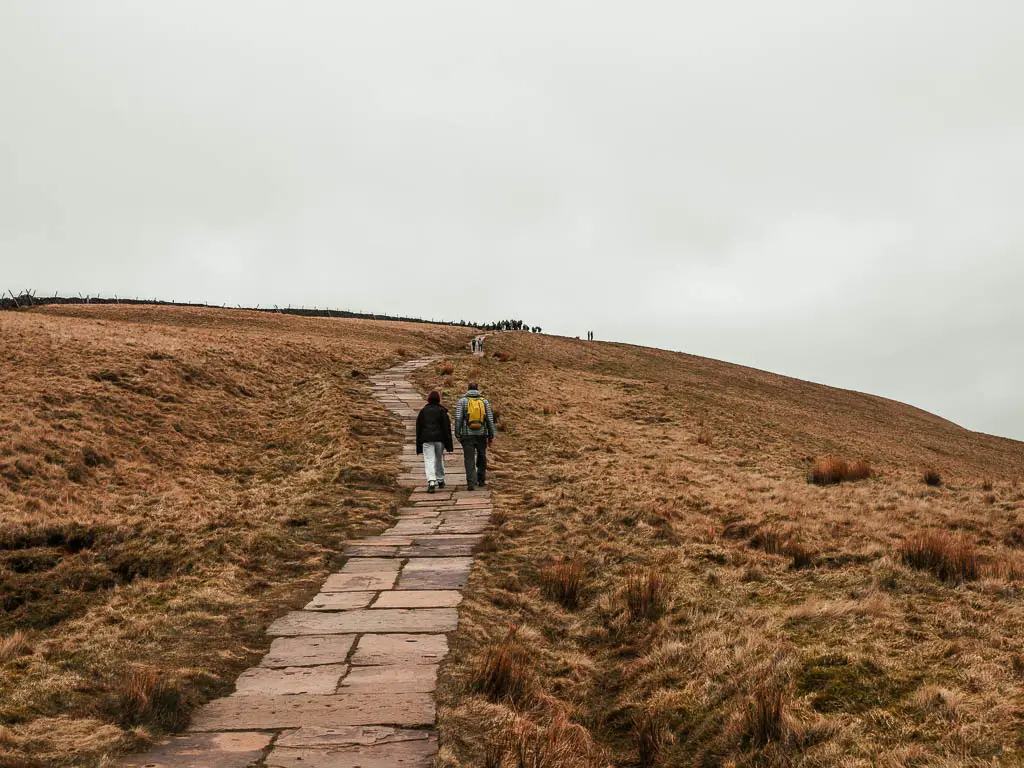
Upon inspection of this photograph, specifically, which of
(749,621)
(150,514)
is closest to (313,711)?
(749,621)

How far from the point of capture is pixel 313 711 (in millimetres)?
5207

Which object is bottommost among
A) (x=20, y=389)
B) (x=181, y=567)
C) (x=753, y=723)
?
(x=181, y=567)

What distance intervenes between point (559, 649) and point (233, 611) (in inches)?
148

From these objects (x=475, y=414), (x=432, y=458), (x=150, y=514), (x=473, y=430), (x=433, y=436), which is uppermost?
(x=475, y=414)

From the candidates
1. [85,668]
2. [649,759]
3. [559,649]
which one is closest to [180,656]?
[85,668]

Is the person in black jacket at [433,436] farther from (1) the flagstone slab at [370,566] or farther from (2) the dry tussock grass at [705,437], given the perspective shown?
(2) the dry tussock grass at [705,437]

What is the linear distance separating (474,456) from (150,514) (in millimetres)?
6060

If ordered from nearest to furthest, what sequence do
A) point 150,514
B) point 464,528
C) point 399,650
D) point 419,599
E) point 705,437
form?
point 399,650 < point 419,599 < point 464,528 < point 150,514 < point 705,437

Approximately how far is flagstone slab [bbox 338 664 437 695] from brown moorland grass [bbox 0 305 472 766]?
1.20 m

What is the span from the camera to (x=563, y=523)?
10883mm

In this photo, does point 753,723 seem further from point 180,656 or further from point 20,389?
point 20,389

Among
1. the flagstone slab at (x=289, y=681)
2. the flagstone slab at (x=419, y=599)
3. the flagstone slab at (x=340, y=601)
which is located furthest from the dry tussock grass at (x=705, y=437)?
the flagstone slab at (x=289, y=681)

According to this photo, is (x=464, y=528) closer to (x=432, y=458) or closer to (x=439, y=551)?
(x=439, y=551)

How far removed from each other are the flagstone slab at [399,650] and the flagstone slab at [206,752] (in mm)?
1336
